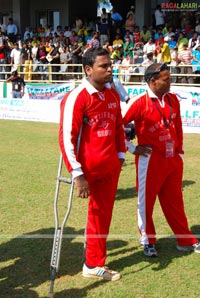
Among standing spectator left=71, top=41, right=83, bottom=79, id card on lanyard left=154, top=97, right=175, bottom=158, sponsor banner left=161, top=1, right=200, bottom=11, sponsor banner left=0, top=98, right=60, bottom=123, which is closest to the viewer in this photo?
id card on lanyard left=154, top=97, right=175, bottom=158

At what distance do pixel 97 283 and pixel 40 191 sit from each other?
327 cm

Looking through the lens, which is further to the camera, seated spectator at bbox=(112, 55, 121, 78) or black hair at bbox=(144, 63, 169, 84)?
seated spectator at bbox=(112, 55, 121, 78)

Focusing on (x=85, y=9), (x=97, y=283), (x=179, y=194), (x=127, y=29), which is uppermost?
(x=85, y=9)

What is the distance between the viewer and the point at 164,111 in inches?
178

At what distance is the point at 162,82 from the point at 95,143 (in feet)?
3.46

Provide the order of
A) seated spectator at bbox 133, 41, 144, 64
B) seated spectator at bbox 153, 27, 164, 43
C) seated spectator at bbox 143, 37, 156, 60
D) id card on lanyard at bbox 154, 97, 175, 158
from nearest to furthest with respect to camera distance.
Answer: id card on lanyard at bbox 154, 97, 175, 158
seated spectator at bbox 143, 37, 156, 60
seated spectator at bbox 133, 41, 144, 64
seated spectator at bbox 153, 27, 164, 43

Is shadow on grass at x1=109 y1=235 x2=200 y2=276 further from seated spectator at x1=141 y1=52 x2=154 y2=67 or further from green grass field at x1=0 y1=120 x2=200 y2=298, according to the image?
seated spectator at x1=141 y1=52 x2=154 y2=67

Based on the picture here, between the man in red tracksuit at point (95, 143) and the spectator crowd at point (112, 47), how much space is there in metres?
13.2

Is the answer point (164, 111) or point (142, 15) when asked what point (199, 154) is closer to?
point (164, 111)

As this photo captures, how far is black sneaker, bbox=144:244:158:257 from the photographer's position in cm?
479

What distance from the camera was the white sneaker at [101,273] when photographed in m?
4.25

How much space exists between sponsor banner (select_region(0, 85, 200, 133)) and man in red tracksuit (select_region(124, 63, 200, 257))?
9.24 metres

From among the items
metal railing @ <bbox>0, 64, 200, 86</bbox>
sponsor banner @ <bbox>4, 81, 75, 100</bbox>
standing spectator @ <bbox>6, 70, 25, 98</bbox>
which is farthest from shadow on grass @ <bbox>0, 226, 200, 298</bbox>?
standing spectator @ <bbox>6, 70, 25, 98</bbox>

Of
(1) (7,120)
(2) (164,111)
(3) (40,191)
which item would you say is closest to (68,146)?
(2) (164,111)
